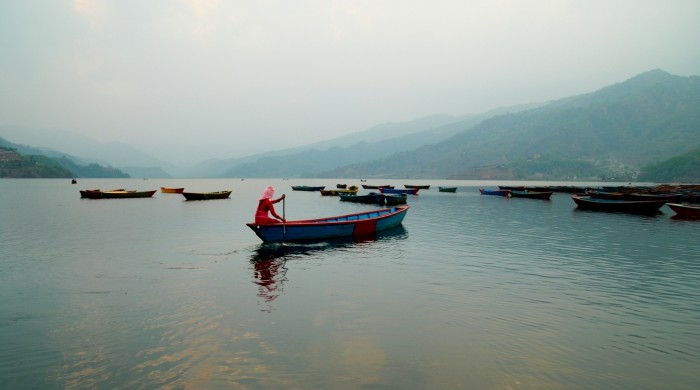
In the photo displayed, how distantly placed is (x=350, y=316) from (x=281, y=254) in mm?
13430

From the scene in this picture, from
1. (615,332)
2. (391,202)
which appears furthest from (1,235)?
(391,202)

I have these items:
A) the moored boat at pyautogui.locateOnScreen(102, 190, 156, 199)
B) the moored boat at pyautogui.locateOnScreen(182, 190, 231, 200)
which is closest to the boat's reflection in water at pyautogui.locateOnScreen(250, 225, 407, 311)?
the moored boat at pyautogui.locateOnScreen(182, 190, 231, 200)

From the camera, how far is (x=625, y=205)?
5944 centimetres

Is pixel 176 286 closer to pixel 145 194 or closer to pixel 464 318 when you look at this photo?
pixel 464 318

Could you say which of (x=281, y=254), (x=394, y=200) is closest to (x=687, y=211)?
(x=394, y=200)

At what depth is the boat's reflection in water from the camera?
1897cm

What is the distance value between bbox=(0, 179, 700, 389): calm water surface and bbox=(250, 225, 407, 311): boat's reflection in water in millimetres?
176

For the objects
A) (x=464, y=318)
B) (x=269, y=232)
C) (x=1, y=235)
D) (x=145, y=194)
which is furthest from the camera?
(x=145, y=194)

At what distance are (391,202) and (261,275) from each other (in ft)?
175

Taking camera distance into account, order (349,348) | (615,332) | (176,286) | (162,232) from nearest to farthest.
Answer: (349,348), (615,332), (176,286), (162,232)

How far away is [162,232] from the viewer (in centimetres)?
3919

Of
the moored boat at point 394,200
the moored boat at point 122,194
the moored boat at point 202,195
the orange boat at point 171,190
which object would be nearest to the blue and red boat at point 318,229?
the moored boat at point 394,200

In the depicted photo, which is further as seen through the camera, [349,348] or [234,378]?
[349,348]

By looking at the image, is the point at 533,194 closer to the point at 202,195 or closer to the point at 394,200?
the point at 394,200
